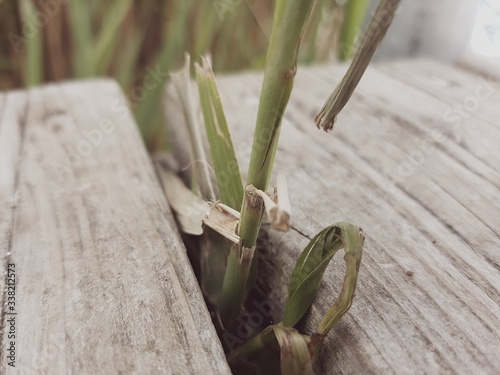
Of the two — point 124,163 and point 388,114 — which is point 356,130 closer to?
point 388,114

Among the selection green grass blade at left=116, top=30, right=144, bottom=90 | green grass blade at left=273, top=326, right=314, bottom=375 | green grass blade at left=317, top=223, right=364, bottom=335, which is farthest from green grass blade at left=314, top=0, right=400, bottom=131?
green grass blade at left=116, top=30, right=144, bottom=90

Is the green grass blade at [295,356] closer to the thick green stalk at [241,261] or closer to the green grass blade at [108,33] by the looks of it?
the thick green stalk at [241,261]

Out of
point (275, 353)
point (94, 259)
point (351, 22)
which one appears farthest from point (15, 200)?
point (351, 22)

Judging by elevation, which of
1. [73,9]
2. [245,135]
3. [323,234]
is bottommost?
[73,9]

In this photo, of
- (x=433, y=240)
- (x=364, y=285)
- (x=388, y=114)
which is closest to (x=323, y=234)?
(x=364, y=285)

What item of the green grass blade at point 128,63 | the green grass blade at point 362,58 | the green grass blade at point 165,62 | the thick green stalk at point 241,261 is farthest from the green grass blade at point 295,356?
the green grass blade at point 128,63
